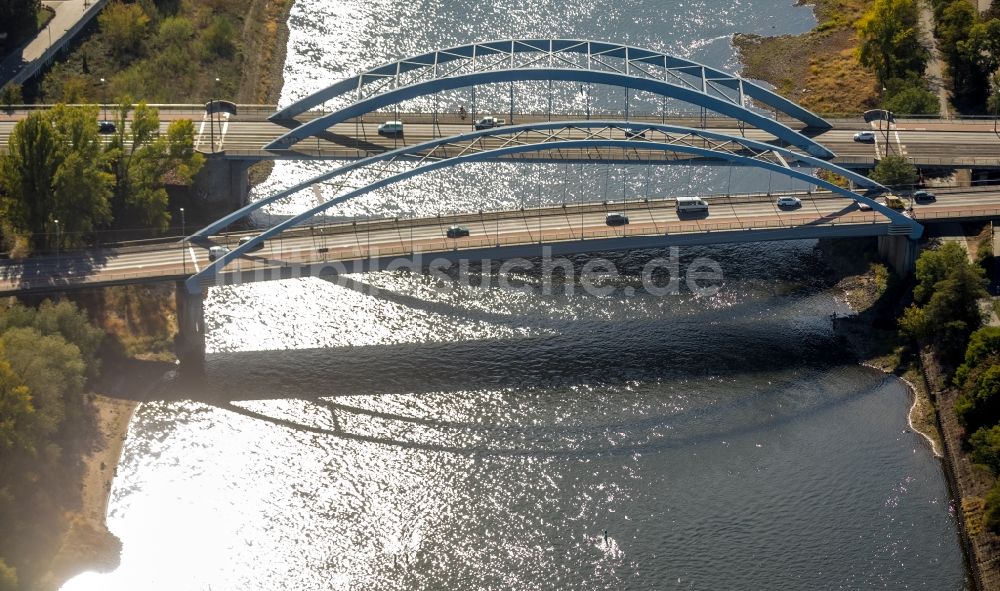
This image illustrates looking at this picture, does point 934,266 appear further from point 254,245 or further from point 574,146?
point 254,245

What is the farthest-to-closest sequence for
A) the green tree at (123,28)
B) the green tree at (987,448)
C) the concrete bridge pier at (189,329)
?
the green tree at (123,28), the concrete bridge pier at (189,329), the green tree at (987,448)

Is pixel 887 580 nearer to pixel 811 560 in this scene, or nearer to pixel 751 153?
pixel 811 560

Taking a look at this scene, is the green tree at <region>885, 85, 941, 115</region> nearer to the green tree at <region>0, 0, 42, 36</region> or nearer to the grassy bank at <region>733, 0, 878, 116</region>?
the grassy bank at <region>733, 0, 878, 116</region>

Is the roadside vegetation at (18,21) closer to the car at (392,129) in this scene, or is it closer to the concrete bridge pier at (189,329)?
the car at (392,129)

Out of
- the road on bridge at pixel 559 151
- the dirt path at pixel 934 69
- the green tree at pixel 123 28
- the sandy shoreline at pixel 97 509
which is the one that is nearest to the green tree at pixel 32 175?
the road on bridge at pixel 559 151

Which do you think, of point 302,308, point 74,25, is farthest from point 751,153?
point 74,25

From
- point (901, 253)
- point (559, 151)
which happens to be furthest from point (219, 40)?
point (901, 253)
